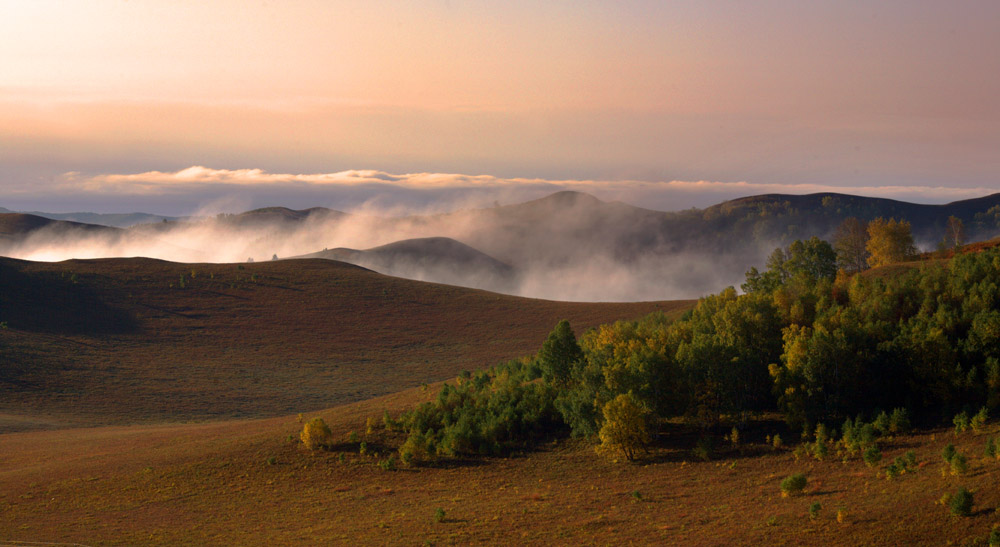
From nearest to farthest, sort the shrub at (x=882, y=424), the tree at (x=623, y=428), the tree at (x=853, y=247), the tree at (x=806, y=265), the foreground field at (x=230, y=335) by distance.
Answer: the shrub at (x=882, y=424)
the tree at (x=623, y=428)
the foreground field at (x=230, y=335)
the tree at (x=806, y=265)
the tree at (x=853, y=247)

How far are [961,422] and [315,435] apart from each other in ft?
129

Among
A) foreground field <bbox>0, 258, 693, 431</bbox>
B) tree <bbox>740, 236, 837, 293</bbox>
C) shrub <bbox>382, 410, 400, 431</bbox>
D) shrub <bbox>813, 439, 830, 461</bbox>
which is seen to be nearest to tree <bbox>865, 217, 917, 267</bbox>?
tree <bbox>740, 236, 837, 293</bbox>

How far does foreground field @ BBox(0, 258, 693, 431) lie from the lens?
7700 centimetres

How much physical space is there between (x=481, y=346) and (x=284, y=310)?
4027 cm

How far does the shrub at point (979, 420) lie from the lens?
33.9m

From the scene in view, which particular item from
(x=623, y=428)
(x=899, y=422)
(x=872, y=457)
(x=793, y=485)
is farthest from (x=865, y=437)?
(x=623, y=428)

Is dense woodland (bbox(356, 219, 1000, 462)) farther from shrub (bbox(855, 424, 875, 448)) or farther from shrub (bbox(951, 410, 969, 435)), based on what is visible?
shrub (bbox(951, 410, 969, 435))

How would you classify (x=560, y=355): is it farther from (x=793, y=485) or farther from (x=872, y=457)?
(x=872, y=457)

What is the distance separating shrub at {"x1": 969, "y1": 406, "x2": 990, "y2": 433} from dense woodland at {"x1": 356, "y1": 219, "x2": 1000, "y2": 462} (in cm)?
147

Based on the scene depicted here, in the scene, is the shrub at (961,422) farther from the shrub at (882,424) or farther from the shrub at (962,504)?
the shrub at (962,504)

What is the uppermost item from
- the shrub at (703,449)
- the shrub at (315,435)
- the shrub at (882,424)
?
the shrub at (882,424)

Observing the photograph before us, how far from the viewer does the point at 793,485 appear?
3025 centimetres

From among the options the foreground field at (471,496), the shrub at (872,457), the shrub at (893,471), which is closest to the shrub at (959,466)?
the foreground field at (471,496)

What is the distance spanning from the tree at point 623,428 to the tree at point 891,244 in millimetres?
66317
